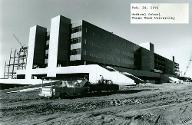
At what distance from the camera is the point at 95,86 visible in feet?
77.4

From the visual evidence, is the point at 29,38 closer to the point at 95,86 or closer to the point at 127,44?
the point at 127,44

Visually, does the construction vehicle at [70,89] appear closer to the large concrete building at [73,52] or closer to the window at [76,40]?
the large concrete building at [73,52]

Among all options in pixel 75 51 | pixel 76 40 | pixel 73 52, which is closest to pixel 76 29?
pixel 76 40

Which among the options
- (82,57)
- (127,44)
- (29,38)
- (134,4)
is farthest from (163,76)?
(134,4)

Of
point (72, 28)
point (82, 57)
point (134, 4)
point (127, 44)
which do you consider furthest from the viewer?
point (127, 44)

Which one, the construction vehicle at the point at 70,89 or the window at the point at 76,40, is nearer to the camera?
the construction vehicle at the point at 70,89

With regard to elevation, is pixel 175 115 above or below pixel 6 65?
below

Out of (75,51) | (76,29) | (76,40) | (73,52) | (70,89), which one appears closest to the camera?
(70,89)

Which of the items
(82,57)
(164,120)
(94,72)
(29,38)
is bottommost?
(164,120)

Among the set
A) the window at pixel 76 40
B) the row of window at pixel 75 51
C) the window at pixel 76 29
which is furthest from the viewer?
the window at pixel 76 29

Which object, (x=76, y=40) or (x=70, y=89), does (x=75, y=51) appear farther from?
(x=70, y=89)

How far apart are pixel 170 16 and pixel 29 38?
56493mm

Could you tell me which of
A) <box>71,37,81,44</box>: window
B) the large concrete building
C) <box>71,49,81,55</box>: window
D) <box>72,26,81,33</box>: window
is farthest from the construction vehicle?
<box>72,26,81,33</box>: window

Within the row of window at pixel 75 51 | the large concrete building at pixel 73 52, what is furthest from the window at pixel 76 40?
the row of window at pixel 75 51
